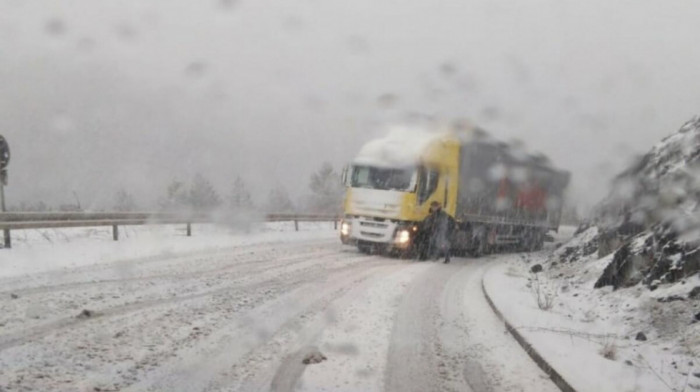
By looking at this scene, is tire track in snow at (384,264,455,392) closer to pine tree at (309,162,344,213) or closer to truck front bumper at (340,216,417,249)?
truck front bumper at (340,216,417,249)

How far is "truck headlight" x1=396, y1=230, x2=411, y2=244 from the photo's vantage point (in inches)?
707

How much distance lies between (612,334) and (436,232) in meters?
10.9

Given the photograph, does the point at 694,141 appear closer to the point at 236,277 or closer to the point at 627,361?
the point at 627,361

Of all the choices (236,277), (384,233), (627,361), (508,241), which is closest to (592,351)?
(627,361)

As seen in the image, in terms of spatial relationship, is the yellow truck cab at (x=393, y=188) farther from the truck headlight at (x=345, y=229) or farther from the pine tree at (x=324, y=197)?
the pine tree at (x=324, y=197)

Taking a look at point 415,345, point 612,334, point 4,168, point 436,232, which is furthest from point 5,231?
point 612,334

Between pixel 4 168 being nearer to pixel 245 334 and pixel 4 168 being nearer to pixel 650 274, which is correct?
pixel 245 334

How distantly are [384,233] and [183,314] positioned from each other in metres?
10.6

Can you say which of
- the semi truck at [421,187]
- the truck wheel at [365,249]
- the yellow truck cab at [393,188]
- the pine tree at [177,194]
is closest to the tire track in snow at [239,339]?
the semi truck at [421,187]

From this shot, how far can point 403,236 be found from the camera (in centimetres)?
1800

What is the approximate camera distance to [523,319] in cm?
859

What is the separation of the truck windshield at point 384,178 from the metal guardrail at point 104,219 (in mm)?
5878

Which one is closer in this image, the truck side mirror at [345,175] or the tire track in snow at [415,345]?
the tire track in snow at [415,345]

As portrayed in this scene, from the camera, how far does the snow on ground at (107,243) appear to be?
12727 millimetres
